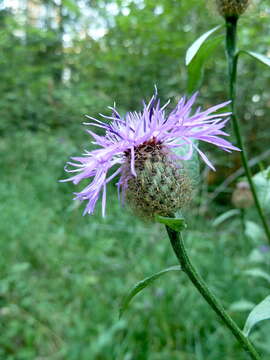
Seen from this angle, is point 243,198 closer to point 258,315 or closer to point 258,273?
point 258,273

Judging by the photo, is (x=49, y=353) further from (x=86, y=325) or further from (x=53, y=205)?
(x=53, y=205)

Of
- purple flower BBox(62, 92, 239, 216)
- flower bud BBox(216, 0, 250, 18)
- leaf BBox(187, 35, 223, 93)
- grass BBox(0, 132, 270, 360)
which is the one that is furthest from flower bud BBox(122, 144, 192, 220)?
grass BBox(0, 132, 270, 360)

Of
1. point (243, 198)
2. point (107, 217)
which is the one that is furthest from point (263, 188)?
point (107, 217)

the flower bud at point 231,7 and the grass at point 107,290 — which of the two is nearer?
the flower bud at point 231,7

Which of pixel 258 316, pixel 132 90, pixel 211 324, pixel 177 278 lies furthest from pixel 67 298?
pixel 132 90

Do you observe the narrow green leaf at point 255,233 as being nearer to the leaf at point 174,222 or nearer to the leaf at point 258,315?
the leaf at point 258,315

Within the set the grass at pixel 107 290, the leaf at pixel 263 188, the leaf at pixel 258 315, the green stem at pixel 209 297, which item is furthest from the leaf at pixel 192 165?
the grass at pixel 107 290
